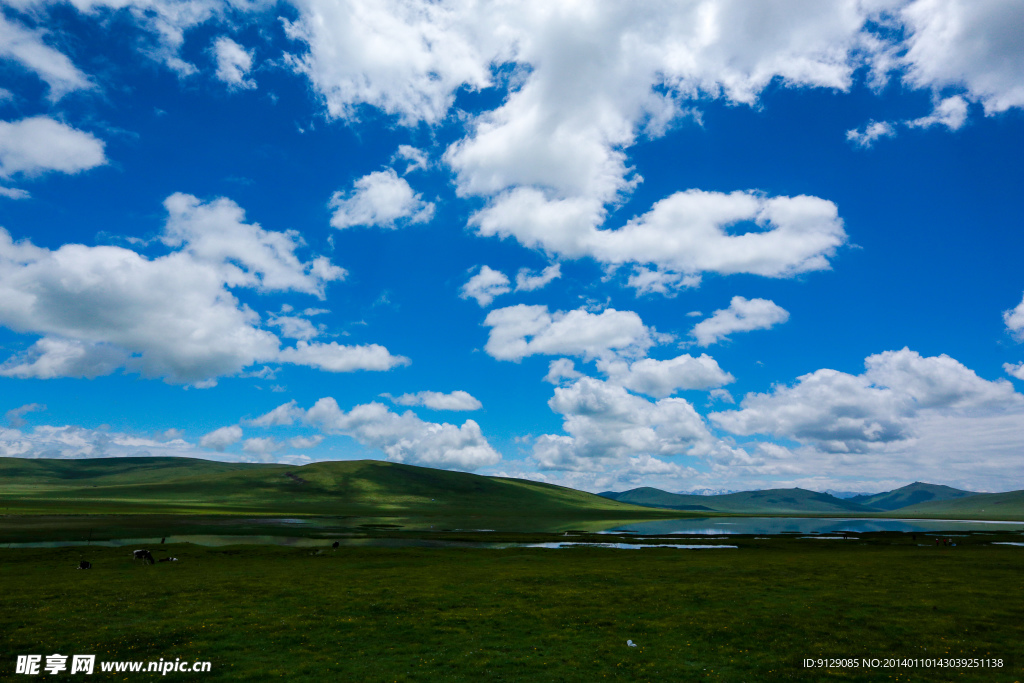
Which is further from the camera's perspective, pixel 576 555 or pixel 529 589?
pixel 576 555

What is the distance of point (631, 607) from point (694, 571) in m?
19.5

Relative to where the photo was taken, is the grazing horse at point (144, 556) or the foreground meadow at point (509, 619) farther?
the grazing horse at point (144, 556)

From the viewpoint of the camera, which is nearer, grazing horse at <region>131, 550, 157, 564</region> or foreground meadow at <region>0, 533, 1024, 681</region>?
foreground meadow at <region>0, 533, 1024, 681</region>

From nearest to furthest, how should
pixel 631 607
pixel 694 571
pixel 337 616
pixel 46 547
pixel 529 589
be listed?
pixel 337 616
pixel 631 607
pixel 529 589
pixel 694 571
pixel 46 547

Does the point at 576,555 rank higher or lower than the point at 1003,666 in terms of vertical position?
lower

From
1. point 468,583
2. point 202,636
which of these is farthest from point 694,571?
point 202,636

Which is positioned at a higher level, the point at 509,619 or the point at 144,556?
the point at 509,619

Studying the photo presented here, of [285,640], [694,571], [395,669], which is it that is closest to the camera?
[395,669]

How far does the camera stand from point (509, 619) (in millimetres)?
29078

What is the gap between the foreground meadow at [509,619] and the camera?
21.4 metres

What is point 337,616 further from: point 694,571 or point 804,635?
point 694,571

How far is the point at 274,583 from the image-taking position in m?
38.9

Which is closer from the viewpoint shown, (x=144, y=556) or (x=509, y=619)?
(x=509, y=619)

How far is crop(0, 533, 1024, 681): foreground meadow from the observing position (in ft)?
70.2
